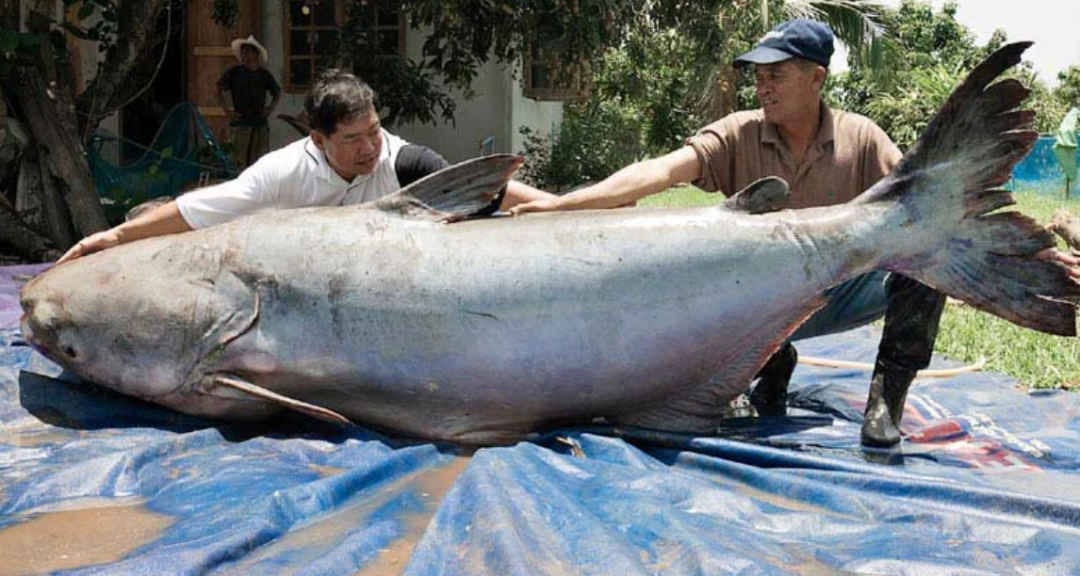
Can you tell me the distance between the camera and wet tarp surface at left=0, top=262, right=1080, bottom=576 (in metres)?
2.35

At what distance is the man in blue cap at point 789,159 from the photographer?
369cm

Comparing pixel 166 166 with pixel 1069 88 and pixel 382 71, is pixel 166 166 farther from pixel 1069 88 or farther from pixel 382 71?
pixel 1069 88

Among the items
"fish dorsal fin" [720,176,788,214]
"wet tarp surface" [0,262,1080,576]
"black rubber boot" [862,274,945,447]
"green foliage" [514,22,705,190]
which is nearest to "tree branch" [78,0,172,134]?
"wet tarp surface" [0,262,1080,576]

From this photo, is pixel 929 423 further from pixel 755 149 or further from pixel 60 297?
pixel 60 297

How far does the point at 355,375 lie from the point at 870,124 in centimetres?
190

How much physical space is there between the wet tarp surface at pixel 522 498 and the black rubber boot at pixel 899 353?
10cm

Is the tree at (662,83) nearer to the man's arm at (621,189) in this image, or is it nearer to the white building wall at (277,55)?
the white building wall at (277,55)

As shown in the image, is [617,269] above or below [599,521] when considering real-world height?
above

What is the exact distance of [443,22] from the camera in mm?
9203

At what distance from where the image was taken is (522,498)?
2.57 meters

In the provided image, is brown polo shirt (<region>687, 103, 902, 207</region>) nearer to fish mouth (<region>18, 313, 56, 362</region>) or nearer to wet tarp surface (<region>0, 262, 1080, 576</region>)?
wet tarp surface (<region>0, 262, 1080, 576</region>)

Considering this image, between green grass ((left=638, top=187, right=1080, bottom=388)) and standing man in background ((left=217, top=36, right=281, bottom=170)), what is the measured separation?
659cm

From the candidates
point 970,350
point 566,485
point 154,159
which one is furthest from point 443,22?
point 566,485

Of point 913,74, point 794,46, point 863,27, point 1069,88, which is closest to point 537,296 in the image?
point 794,46
